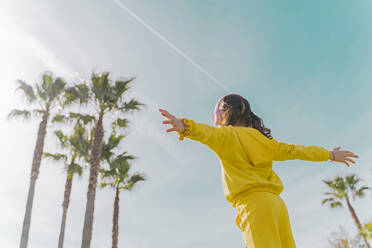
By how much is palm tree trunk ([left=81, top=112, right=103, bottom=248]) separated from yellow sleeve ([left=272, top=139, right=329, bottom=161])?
10.6 m

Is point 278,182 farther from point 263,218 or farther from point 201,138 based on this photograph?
point 201,138

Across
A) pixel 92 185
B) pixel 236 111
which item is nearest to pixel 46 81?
pixel 92 185

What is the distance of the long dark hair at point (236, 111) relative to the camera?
2.29m

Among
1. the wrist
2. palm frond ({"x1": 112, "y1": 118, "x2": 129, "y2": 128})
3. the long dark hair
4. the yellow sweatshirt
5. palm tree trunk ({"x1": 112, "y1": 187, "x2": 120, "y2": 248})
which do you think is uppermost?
palm frond ({"x1": 112, "y1": 118, "x2": 129, "y2": 128})

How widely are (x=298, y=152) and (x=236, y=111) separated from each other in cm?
61

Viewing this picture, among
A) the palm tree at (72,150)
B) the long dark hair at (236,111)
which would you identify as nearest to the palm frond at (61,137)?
the palm tree at (72,150)

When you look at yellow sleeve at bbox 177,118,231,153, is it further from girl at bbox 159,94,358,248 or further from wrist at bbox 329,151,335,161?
wrist at bbox 329,151,335,161

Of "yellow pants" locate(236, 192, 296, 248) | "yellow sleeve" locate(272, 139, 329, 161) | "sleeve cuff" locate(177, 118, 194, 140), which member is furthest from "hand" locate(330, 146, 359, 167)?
"sleeve cuff" locate(177, 118, 194, 140)

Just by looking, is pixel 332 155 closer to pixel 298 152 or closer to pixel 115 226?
pixel 298 152

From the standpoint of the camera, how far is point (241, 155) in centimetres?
201

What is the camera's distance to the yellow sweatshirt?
1.81m

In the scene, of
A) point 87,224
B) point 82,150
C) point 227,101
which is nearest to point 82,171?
point 82,150

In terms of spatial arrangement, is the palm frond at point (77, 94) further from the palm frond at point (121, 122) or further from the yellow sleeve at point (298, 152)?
the yellow sleeve at point (298, 152)

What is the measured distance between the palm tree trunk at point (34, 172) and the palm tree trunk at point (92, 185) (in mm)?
2788
